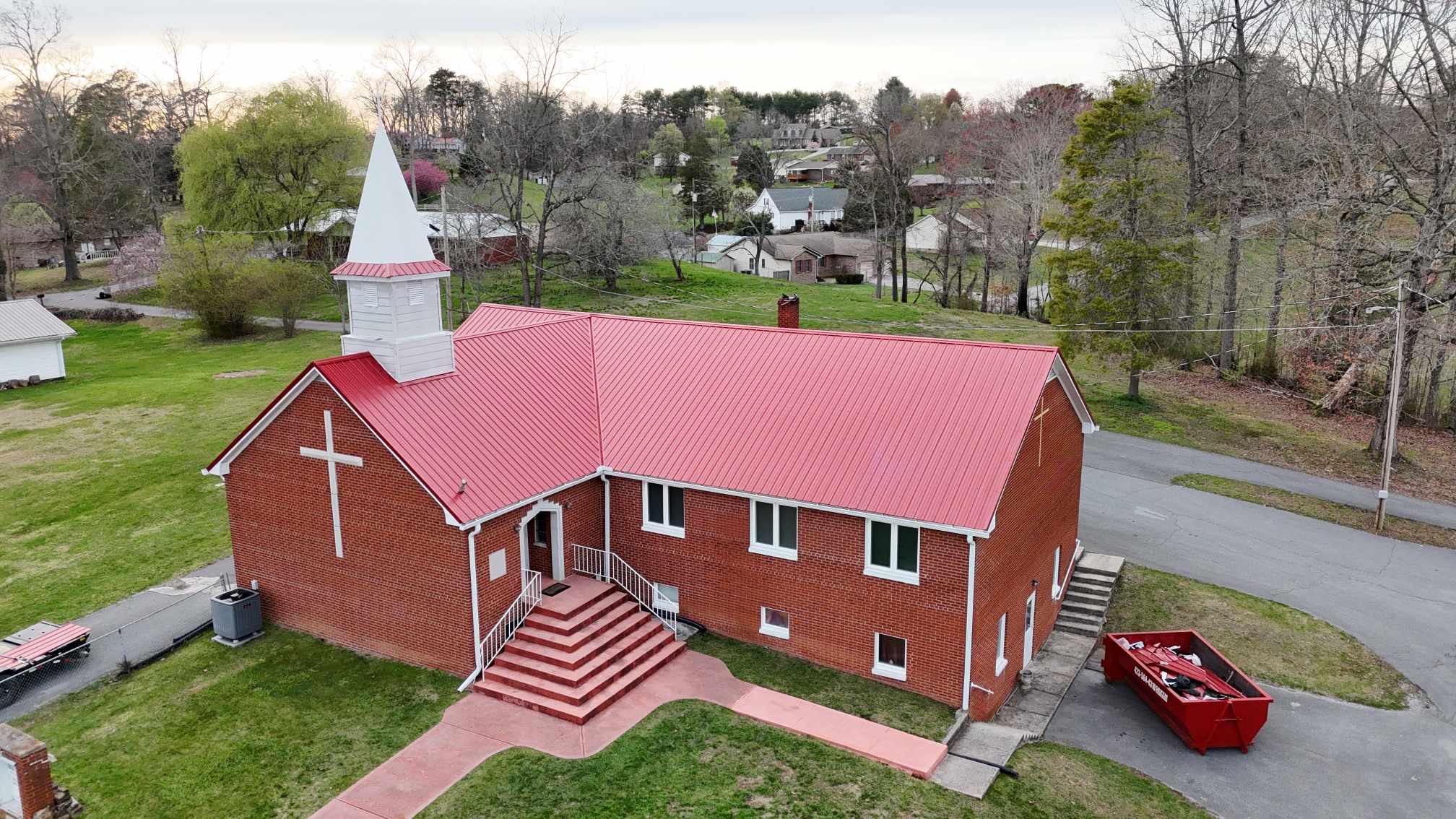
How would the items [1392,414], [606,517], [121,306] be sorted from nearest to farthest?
[606,517], [1392,414], [121,306]

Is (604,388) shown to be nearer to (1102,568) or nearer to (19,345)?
(1102,568)

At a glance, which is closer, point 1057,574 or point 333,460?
point 333,460

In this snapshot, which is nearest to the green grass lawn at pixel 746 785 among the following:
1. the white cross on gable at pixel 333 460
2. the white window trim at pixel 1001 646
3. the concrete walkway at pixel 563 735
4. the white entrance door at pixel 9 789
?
the concrete walkway at pixel 563 735

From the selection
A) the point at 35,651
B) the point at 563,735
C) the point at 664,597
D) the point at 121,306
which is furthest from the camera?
the point at 121,306

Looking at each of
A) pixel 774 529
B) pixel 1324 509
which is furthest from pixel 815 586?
pixel 1324 509

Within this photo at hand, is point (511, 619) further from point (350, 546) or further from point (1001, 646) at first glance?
point (1001, 646)

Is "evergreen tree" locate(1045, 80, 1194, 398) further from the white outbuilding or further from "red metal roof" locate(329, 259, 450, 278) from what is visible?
the white outbuilding
